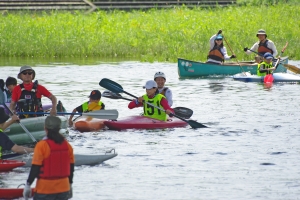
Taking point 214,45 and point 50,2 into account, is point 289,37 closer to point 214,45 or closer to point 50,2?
point 214,45

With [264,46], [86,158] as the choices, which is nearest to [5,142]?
[86,158]

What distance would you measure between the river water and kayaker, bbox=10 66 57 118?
1046mm

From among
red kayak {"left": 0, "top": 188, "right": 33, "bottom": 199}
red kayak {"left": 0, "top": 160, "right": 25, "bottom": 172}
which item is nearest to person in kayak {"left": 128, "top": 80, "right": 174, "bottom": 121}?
red kayak {"left": 0, "top": 160, "right": 25, "bottom": 172}

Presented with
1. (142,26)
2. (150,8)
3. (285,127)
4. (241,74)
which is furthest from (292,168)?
(150,8)

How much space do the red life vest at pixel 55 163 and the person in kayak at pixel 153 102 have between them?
715 cm

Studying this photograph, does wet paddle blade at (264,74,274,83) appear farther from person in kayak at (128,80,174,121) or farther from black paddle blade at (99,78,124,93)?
person in kayak at (128,80,174,121)

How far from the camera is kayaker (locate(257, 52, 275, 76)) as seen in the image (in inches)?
985

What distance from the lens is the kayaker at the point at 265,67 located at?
25.0 metres

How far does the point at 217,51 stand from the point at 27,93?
1308cm

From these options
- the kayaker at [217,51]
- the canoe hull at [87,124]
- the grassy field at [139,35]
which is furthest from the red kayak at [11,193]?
the grassy field at [139,35]

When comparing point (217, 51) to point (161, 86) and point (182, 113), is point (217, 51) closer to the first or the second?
point (182, 113)

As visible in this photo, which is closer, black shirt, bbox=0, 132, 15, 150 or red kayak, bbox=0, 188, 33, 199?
red kayak, bbox=0, 188, 33, 199

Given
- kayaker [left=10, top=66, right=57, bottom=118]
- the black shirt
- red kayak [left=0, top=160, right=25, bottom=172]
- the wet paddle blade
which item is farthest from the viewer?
the wet paddle blade

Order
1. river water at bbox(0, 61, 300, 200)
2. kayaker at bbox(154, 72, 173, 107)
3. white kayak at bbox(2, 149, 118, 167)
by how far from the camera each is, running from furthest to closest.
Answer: kayaker at bbox(154, 72, 173, 107), white kayak at bbox(2, 149, 118, 167), river water at bbox(0, 61, 300, 200)
